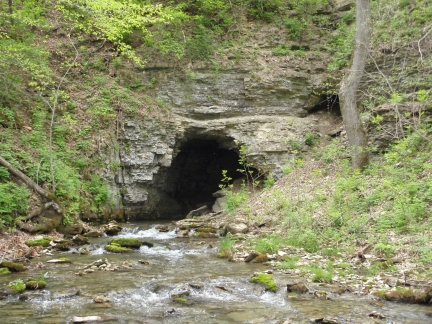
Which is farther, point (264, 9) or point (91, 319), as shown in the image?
point (264, 9)

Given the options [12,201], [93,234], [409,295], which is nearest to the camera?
[409,295]

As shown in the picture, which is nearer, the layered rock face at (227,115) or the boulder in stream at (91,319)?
the boulder in stream at (91,319)

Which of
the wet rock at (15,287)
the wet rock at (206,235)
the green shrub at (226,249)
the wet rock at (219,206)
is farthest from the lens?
the wet rock at (219,206)

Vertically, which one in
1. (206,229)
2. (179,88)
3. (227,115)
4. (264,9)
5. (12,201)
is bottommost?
(206,229)

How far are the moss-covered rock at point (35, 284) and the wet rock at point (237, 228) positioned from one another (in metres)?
6.01

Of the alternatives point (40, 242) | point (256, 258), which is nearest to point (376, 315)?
point (256, 258)

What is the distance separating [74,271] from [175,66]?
1121 centimetres

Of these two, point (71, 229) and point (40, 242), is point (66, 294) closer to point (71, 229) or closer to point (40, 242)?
point (40, 242)

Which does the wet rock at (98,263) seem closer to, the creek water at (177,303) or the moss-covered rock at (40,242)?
the creek water at (177,303)

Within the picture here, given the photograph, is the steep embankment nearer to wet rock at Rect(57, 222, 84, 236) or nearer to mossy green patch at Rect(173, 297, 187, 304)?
wet rock at Rect(57, 222, 84, 236)

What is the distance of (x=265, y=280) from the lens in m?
6.31

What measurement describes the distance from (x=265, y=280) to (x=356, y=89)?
825cm

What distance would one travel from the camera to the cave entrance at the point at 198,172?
1942 centimetres

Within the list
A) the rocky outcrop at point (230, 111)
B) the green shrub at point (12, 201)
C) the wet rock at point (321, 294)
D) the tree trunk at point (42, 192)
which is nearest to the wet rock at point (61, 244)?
the green shrub at point (12, 201)
